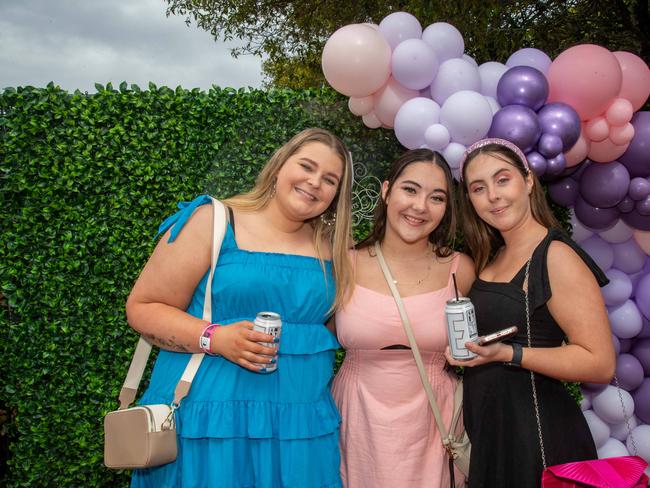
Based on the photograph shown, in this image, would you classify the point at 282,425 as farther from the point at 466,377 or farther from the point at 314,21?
the point at 314,21

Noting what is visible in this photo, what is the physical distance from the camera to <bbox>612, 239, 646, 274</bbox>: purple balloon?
357cm

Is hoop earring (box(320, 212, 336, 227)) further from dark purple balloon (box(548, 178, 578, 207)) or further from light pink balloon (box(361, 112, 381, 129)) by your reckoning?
dark purple balloon (box(548, 178, 578, 207))

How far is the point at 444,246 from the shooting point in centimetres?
255

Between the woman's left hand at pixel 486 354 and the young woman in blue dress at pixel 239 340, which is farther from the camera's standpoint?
the young woman in blue dress at pixel 239 340

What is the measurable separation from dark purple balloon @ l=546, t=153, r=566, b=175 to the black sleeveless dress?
2.99 ft

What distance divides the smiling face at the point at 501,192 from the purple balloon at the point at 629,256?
1831 millimetres

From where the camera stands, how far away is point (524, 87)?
282 cm

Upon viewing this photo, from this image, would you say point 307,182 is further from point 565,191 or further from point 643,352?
point 643,352

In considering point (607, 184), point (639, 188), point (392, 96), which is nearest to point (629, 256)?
point (639, 188)

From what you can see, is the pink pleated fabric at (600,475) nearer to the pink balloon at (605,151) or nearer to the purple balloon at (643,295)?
the pink balloon at (605,151)

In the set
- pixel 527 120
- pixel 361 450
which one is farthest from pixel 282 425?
pixel 527 120

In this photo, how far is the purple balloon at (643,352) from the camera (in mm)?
3641

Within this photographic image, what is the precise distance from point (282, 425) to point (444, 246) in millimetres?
1175

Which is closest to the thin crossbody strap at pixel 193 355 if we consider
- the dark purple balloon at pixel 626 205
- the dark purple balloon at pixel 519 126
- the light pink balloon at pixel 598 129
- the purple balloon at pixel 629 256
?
the dark purple balloon at pixel 519 126
